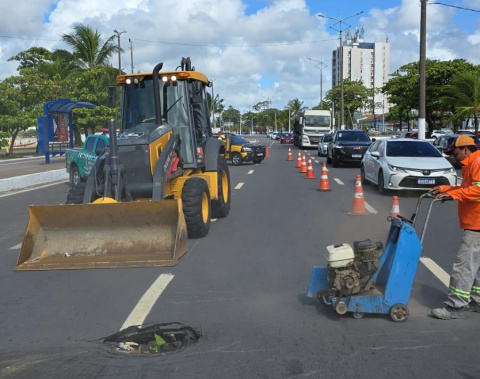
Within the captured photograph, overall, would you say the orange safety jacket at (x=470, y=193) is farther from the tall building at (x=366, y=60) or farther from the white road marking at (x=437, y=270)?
the tall building at (x=366, y=60)

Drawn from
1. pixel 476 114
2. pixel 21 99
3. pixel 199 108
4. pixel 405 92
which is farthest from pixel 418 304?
pixel 405 92

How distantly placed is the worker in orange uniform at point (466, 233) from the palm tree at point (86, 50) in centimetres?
4095

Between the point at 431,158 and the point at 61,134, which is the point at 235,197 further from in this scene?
the point at 61,134

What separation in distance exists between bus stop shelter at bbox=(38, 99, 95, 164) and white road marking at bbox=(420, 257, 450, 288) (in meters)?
23.7

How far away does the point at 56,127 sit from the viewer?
30.1 m

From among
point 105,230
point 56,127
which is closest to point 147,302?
point 105,230

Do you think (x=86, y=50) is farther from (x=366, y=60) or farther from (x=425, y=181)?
(x=366, y=60)

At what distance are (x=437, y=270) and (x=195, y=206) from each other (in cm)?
370

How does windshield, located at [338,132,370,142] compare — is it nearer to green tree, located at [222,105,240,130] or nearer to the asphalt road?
the asphalt road

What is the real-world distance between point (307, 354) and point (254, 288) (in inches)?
77.0

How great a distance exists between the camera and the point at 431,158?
594 inches

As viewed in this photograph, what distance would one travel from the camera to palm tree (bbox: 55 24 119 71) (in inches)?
1661

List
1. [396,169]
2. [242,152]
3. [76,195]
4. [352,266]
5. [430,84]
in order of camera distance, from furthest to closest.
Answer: [430,84], [242,152], [396,169], [76,195], [352,266]

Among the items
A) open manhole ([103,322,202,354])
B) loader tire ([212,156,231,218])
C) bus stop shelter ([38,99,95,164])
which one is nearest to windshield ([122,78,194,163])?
loader tire ([212,156,231,218])
